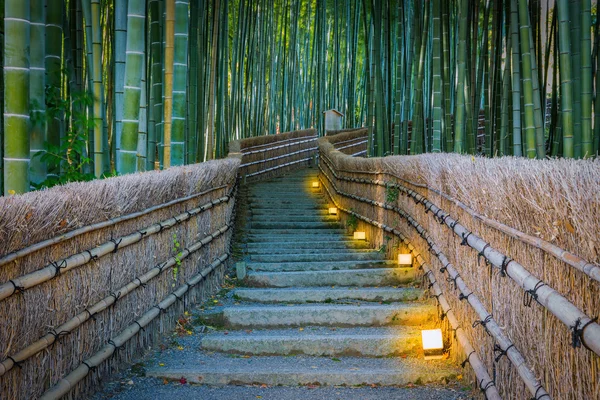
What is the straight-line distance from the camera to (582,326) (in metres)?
1.57

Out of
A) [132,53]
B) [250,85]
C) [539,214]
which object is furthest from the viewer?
[250,85]

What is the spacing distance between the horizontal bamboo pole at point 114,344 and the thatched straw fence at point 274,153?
446 centimetres

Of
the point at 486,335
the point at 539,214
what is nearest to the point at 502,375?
the point at 486,335

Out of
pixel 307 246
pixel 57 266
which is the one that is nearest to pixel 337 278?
pixel 307 246

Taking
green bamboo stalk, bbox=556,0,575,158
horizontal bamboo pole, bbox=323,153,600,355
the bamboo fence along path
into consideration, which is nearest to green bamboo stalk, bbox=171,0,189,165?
the bamboo fence along path

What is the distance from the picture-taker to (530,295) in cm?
209

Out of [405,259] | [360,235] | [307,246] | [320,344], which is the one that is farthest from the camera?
[360,235]

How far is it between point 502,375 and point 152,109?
12.1ft

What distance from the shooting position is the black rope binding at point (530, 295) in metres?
1.97

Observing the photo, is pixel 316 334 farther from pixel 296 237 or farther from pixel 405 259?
pixel 296 237

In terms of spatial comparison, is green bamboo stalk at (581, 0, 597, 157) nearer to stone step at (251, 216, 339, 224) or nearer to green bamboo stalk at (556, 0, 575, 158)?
green bamboo stalk at (556, 0, 575, 158)

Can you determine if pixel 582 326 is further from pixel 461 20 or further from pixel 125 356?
pixel 461 20

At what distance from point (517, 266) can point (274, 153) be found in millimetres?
9160

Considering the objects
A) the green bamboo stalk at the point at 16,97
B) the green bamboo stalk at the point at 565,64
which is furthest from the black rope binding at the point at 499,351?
the green bamboo stalk at the point at 16,97
